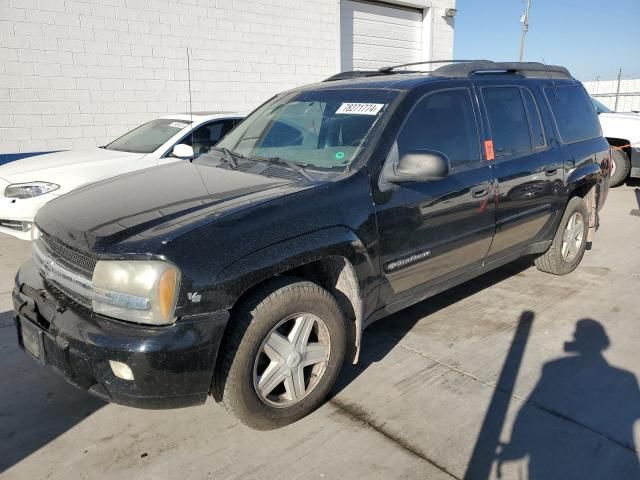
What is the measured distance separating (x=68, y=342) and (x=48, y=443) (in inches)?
29.4

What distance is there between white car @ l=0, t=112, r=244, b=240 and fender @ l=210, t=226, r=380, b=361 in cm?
219

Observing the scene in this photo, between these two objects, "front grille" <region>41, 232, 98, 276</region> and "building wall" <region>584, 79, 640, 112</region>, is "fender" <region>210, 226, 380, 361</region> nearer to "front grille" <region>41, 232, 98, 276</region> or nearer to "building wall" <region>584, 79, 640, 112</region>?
"front grille" <region>41, 232, 98, 276</region>

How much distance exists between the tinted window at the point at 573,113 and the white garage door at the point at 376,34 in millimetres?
7830

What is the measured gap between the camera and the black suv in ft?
7.40

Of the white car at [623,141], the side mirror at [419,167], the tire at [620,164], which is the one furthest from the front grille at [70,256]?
the tire at [620,164]

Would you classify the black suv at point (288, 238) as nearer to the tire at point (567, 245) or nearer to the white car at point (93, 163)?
the tire at point (567, 245)

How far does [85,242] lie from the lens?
2404 mm

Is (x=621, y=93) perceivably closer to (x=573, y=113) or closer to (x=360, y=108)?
(x=573, y=113)

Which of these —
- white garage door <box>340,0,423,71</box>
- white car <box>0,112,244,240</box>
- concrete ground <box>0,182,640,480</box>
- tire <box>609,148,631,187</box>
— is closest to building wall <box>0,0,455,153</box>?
white garage door <box>340,0,423,71</box>

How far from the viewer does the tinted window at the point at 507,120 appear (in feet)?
12.4

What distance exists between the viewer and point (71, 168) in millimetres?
5668

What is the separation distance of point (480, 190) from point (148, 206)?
2.18 meters

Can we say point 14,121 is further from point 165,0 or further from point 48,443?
point 48,443

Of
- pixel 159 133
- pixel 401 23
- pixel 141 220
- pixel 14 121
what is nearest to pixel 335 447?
pixel 141 220
